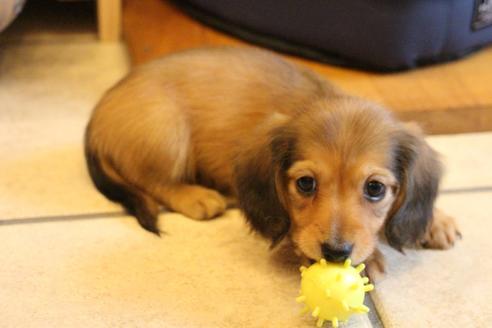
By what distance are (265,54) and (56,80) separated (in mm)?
970

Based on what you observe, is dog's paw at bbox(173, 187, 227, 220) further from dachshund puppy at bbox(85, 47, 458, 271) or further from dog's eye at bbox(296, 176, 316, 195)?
dog's eye at bbox(296, 176, 316, 195)

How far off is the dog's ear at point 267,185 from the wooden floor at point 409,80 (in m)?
0.76

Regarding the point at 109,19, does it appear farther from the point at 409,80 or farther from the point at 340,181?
the point at 340,181

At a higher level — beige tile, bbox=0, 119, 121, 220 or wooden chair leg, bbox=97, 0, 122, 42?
wooden chair leg, bbox=97, 0, 122, 42

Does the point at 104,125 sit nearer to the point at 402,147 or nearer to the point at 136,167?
the point at 136,167

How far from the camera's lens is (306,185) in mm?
1547

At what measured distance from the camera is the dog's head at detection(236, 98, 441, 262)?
147 centimetres

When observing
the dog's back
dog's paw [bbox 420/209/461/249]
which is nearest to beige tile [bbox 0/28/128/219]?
the dog's back

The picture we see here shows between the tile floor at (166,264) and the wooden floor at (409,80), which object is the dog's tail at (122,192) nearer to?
the tile floor at (166,264)

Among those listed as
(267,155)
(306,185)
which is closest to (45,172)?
(267,155)

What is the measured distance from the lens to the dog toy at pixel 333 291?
140 centimetres

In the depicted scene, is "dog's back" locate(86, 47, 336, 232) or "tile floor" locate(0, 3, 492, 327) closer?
"tile floor" locate(0, 3, 492, 327)

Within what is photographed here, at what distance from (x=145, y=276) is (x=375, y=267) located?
54 centimetres

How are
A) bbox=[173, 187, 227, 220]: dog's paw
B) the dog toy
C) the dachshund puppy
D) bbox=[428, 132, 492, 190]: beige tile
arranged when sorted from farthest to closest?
bbox=[428, 132, 492, 190]: beige tile
bbox=[173, 187, 227, 220]: dog's paw
the dachshund puppy
the dog toy
